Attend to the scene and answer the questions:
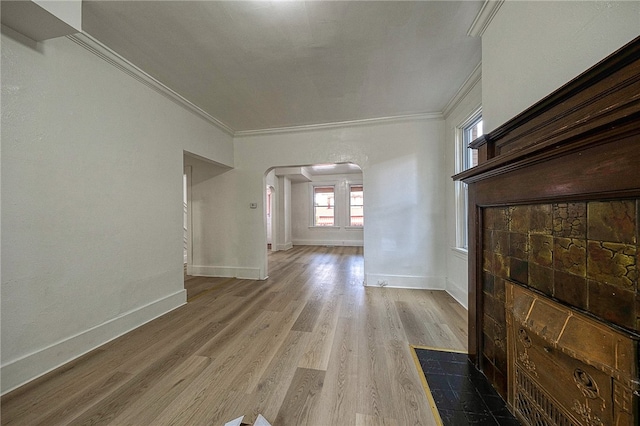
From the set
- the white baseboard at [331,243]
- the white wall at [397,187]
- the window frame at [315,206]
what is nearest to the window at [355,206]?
the window frame at [315,206]

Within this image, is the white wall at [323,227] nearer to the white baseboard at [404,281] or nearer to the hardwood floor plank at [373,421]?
the white baseboard at [404,281]

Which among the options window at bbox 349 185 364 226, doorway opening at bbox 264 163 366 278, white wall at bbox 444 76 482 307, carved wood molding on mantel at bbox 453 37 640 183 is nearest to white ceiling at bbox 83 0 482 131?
white wall at bbox 444 76 482 307

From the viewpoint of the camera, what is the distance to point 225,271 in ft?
13.3

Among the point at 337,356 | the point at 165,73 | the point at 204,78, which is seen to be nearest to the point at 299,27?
the point at 204,78

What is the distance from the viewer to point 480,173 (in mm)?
1427

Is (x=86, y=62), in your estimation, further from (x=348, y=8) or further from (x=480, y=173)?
(x=480, y=173)

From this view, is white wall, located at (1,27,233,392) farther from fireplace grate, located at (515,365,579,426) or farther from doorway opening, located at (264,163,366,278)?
doorway opening, located at (264,163,366,278)

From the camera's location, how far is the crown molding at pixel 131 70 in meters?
1.83

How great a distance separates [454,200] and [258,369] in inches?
119

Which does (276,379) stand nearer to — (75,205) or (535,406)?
(535,406)

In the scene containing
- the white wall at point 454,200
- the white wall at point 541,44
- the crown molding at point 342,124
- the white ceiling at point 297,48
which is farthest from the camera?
the crown molding at point 342,124

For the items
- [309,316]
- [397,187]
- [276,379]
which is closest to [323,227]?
[397,187]

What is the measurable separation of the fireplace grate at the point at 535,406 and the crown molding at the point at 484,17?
2296 millimetres

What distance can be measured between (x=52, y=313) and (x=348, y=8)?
314cm
